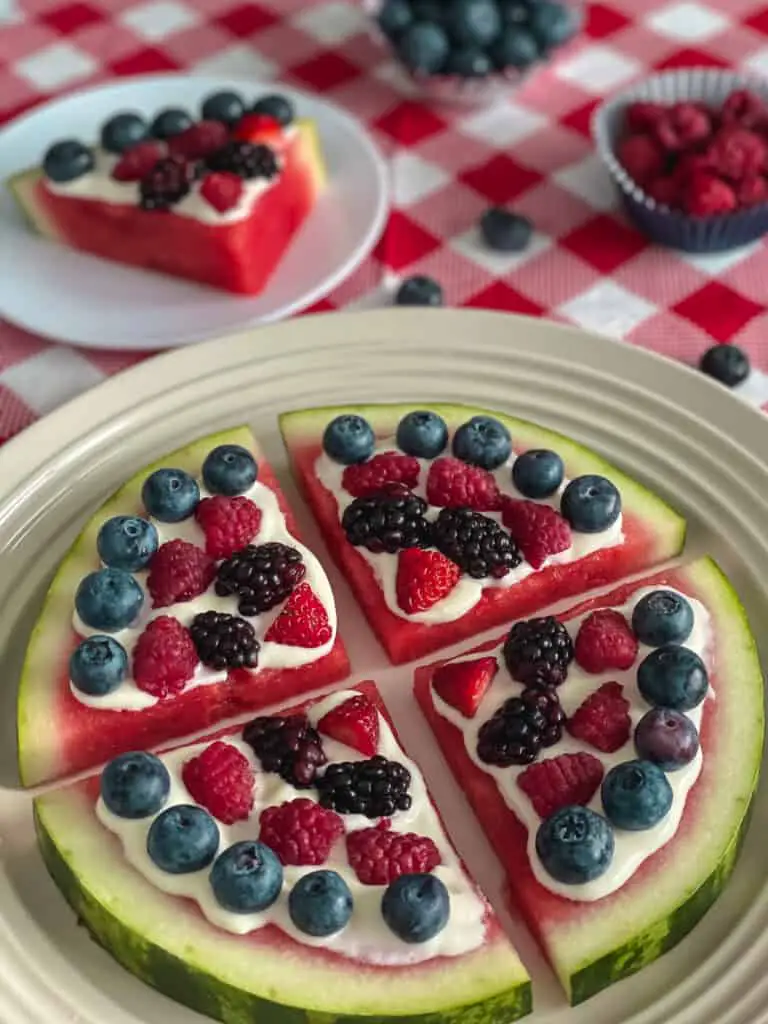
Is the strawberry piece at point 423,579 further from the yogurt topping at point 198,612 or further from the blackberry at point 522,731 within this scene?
the blackberry at point 522,731

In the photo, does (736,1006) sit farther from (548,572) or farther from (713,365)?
(713,365)

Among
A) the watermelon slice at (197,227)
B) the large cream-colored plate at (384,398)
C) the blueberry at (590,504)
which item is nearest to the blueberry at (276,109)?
the watermelon slice at (197,227)

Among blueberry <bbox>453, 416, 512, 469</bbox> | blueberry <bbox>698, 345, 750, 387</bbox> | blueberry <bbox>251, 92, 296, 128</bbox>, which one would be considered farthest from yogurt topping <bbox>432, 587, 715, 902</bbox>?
blueberry <bbox>251, 92, 296, 128</bbox>

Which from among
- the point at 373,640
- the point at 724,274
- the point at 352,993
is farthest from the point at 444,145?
the point at 352,993

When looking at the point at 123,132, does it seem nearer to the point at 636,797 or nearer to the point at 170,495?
the point at 170,495

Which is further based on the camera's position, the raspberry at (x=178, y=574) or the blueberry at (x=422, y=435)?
the blueberry at (x=422, y=435)
